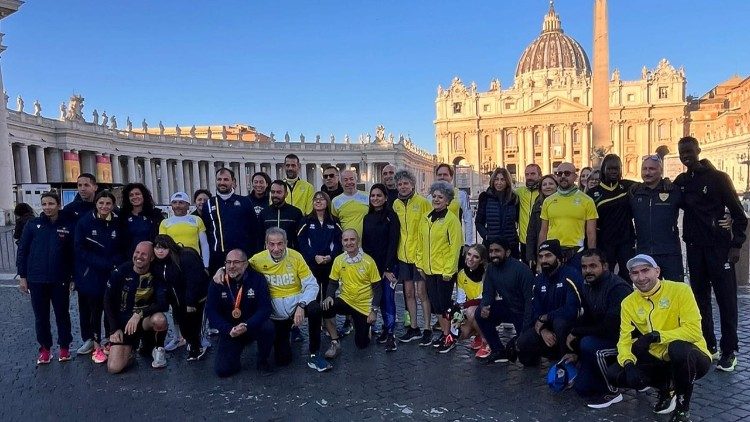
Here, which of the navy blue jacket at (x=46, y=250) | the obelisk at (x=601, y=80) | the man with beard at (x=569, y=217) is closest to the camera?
the man with beard at (x=569, y=217)

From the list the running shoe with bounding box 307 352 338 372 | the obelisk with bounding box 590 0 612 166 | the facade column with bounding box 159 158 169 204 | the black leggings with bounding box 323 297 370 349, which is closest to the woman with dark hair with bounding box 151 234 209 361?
the running shoe with bounding box 307 352 338 372

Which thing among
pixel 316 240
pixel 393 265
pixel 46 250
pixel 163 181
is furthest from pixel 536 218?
pixel 163 181

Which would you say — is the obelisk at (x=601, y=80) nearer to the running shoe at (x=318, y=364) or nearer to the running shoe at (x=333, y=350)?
the running shoe at (x=333, y=350)

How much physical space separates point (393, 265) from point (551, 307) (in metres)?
2.13

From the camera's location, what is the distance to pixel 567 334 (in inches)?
199

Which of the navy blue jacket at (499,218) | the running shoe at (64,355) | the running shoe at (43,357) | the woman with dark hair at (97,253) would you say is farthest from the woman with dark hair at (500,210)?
the running shoe at (43,357)

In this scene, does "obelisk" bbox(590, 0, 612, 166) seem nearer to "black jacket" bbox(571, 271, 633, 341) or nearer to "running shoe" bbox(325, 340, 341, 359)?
"black jacket" bbox(571, 271, 633, 341)

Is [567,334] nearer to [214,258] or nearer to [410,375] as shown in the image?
[410,375]

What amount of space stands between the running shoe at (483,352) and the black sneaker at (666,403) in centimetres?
189

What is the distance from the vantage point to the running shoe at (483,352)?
592 cm

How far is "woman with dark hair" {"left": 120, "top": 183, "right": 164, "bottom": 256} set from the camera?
21.9ft

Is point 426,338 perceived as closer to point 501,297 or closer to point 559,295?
point 501,297

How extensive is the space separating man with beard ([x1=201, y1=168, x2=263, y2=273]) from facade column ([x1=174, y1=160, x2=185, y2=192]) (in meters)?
50.8

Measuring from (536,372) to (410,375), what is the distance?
132 cm
